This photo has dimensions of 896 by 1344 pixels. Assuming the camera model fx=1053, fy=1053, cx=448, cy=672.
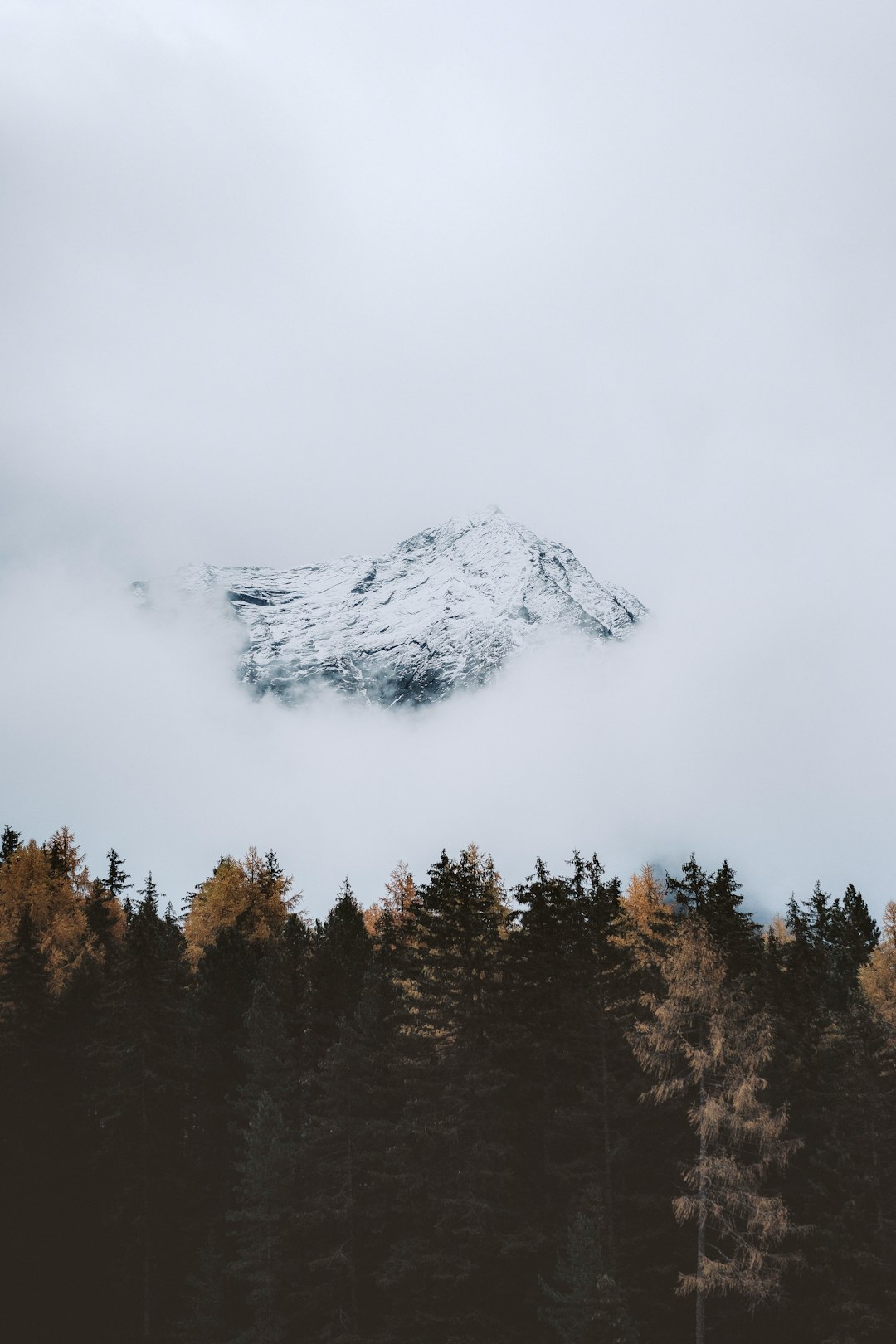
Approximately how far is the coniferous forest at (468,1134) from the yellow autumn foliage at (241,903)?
724 inches

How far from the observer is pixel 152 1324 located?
163ft

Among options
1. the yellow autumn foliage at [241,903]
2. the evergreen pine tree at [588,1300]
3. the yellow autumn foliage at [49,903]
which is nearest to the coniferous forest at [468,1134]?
the evergreen pine tree at [588,1300]

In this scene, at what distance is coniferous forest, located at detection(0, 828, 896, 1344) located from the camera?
36.4 m

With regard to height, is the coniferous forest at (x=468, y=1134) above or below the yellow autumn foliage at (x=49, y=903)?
below

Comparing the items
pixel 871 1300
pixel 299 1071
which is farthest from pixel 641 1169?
pixel 299 1071

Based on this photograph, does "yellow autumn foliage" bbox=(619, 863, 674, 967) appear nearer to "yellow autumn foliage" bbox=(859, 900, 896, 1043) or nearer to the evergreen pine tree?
"yellow autumn foliage" bbox=(859, 900, 896, 1043)

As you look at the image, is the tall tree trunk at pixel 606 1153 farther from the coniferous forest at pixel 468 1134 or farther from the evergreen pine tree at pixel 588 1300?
the evergreen pine tree at pixel 588 1300

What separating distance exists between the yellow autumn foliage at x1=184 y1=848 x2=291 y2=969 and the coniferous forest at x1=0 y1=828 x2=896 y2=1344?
60.4ft

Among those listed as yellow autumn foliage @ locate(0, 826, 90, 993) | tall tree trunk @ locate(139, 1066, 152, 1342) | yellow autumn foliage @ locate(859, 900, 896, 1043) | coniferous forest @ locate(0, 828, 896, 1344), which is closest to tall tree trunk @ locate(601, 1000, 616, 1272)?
coniferous forest @ locate(0, 828, 896, 1344)

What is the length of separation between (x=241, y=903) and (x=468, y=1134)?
126 ft

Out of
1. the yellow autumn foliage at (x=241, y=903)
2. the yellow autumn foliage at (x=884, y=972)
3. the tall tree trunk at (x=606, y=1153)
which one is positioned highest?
the yellow autumn foliage at (x=241, y=903)

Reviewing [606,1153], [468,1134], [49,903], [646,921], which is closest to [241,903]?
[49,903]

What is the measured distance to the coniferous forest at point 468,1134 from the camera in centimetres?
3638

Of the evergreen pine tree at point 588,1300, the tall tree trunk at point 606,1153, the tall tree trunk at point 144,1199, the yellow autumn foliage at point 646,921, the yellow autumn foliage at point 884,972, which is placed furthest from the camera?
the tall tree trunk at point 144,1199
